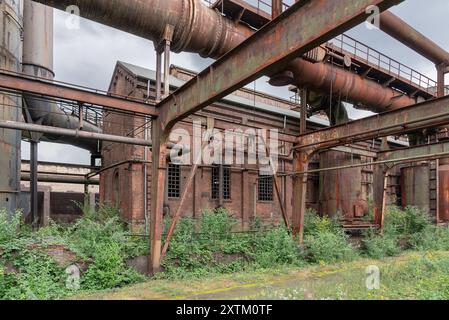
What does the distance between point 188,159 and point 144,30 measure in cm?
685

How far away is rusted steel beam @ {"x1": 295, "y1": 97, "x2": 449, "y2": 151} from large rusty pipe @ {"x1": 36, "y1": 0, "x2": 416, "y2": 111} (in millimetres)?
1975

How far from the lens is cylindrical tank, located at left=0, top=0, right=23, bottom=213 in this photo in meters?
10.1

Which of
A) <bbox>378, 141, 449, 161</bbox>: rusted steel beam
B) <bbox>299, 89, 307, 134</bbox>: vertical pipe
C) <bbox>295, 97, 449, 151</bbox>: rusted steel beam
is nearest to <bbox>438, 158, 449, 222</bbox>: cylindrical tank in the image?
<bbox>378, 141, 449, 161</bbox>: rusted steel beam

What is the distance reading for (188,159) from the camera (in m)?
15.0

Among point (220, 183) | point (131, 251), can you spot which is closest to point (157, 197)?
point (131, 251)

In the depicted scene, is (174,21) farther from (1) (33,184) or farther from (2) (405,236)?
(2) (405,236)

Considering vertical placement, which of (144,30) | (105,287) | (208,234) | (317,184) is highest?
(144,30)

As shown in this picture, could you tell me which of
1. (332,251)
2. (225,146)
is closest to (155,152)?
(332,251)

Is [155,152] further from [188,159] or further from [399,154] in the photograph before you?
[399,154]

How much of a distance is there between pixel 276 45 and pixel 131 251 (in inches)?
226

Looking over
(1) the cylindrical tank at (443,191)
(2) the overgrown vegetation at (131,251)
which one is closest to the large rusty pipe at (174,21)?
(2) the overgrown vegetation at (131,251)

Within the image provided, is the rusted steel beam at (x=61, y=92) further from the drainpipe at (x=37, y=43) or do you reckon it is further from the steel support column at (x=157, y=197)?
the drainpipe at (x=37, y=43)

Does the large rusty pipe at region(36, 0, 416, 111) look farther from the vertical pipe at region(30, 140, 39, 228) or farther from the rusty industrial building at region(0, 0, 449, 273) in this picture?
the vertical pipe at region(30, 140, 39, 228)

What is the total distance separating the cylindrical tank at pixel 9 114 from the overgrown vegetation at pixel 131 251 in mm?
1344
